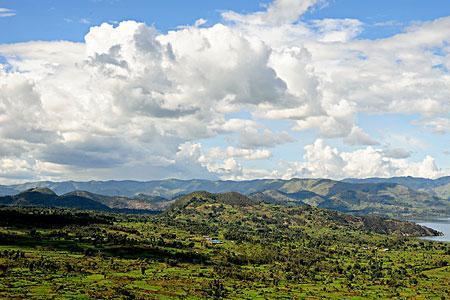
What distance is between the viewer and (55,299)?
18788 centimetres

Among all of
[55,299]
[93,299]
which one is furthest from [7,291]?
[93,299]

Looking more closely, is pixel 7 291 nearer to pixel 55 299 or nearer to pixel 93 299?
pixel 55 299

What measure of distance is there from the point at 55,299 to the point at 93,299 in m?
15.4

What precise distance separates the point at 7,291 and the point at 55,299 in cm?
2268

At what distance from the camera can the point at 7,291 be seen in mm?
193250

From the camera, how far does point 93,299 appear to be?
19538 cm

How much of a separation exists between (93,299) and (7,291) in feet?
117
